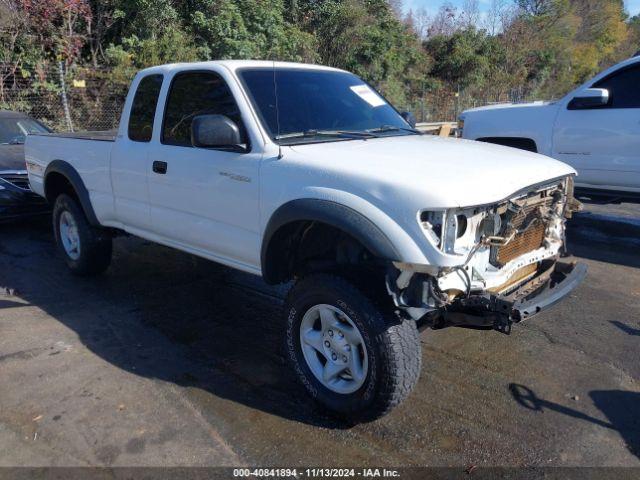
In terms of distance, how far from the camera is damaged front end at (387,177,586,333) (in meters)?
2.91

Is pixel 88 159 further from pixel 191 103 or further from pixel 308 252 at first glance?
pixel 308 252

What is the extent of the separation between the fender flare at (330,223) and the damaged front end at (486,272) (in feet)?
0.47

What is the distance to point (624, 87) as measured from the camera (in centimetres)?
666

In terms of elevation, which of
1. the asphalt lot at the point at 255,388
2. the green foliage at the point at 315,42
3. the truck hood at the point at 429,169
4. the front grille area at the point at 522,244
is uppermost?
the green foliage at the point at 315,42

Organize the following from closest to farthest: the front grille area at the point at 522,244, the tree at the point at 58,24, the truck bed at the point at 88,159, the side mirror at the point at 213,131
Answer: the front grille area at the point at 522,244 < the side mirror at the point at 213,131 < the truck bed at the point at 88,159 < the tree at the point at 58,24

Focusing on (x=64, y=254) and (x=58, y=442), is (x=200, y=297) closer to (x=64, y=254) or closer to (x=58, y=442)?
(x=64, y=254)

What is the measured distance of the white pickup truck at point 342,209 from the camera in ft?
9.71

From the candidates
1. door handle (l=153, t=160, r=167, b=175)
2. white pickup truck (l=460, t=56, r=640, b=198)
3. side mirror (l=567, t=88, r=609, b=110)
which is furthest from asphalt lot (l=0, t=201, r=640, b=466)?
side mirror (l=567, t=88, r=609, b=110)

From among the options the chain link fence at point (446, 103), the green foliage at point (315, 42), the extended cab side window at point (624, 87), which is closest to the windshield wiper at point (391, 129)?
the extended cab side window at point (624, 87)

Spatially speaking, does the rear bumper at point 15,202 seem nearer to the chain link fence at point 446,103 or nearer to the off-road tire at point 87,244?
the off-road tire at point 87,244

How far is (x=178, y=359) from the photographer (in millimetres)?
4121

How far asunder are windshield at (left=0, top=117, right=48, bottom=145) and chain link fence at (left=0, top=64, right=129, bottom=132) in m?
4.12

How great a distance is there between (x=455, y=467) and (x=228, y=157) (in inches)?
91.9

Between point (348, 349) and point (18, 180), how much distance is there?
6.14 meters
